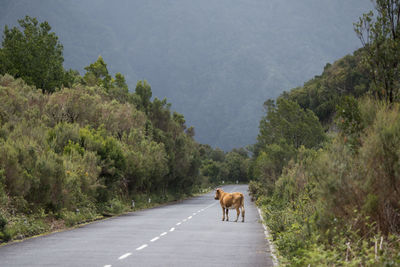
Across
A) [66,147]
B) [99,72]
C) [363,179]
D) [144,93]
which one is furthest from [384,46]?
[99,72]

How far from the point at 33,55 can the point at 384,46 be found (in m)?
58.2

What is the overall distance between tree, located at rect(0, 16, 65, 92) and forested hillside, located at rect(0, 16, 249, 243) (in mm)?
127

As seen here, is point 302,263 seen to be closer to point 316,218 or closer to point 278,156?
point 316,218

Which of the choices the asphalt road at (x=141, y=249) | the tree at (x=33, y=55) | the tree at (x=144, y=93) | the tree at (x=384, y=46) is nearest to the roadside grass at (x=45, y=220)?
the asphalt road at (x=141, y=249)

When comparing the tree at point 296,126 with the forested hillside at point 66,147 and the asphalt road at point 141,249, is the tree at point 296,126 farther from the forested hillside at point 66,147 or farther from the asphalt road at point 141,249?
the asphalt road at point 141,249

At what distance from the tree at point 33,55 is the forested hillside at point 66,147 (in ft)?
0.42

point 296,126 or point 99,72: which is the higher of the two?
point 99,72

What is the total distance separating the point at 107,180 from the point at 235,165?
13227 cm

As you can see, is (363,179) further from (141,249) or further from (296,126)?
(296,126)

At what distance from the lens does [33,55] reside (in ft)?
211

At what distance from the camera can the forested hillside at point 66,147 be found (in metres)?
19.7

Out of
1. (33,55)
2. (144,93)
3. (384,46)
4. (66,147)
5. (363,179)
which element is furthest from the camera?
(33,55)

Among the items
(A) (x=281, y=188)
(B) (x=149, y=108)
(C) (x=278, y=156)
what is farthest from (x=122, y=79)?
(A) (x=281, y=188)

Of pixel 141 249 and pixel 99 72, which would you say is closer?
pixel 141 249
